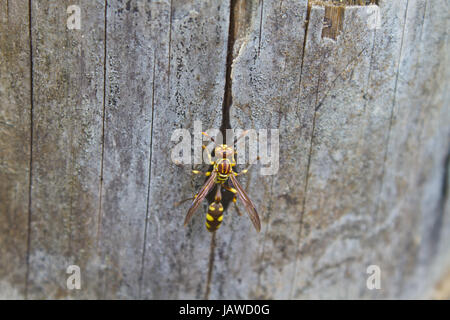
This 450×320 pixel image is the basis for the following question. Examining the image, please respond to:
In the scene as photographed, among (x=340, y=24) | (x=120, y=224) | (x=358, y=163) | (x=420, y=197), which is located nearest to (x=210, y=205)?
(x=120, y=224)

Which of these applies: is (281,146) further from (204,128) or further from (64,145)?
(64,145)

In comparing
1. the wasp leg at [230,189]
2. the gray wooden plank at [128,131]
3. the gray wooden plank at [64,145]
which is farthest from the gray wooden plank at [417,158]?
the gray wooden plank at [64,145]

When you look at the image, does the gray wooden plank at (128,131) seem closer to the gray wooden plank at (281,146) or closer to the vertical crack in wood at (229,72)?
the vertical crack in wood at (229,72)

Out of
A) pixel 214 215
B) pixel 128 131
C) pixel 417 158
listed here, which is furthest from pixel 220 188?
pixel 417 158

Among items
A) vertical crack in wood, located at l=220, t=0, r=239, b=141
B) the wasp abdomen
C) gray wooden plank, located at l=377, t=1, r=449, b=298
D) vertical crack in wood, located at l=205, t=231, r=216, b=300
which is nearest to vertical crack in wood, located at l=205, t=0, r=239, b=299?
vertical crack in wood, located at l=220, t=0, r=239, b=141

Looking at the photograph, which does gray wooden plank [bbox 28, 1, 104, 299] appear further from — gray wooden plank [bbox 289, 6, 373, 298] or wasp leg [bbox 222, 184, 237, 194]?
gray wooden plank [bbox 289, 6, 373, 298]
